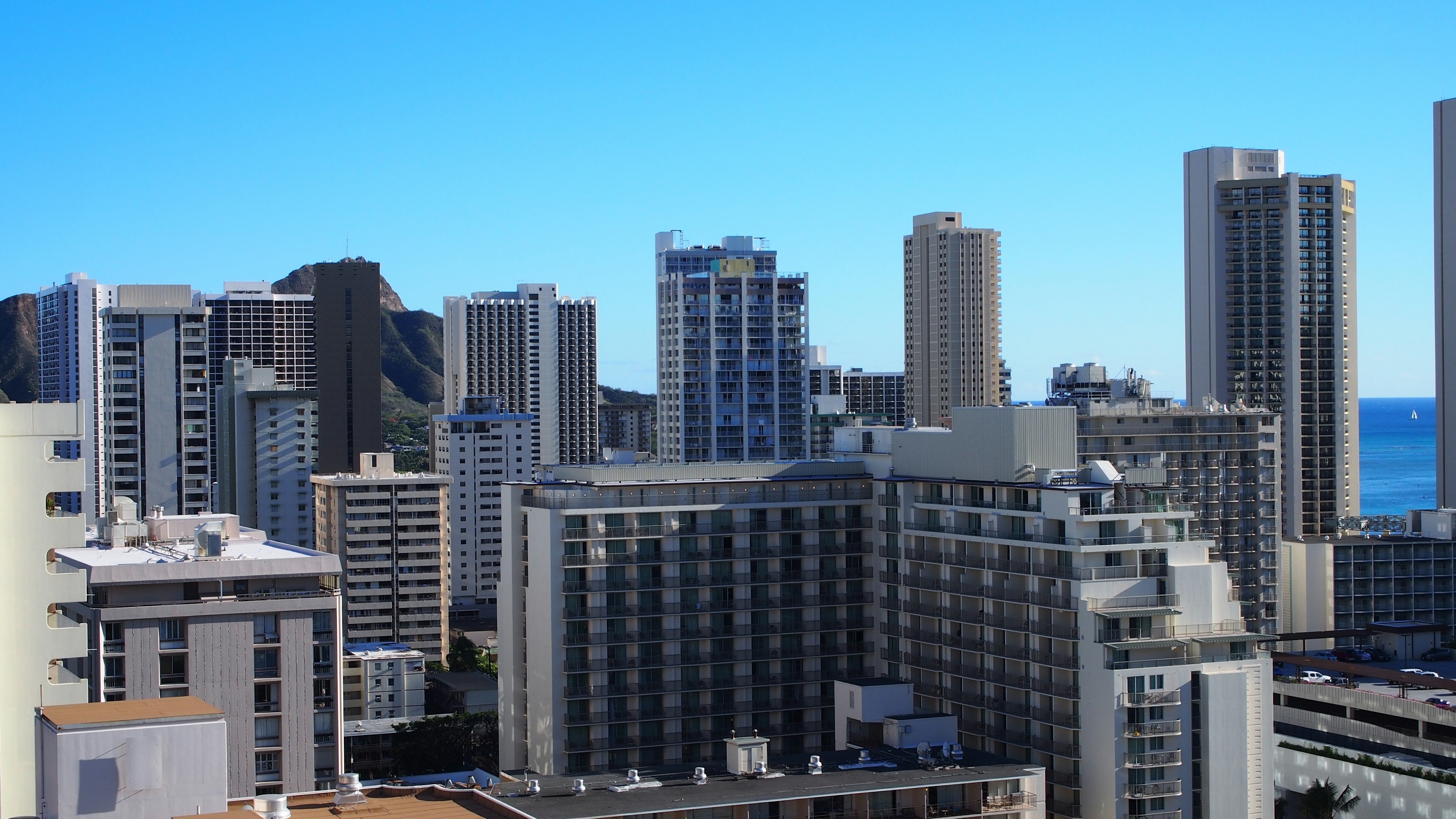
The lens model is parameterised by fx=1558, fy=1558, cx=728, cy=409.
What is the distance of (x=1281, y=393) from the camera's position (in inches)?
5044

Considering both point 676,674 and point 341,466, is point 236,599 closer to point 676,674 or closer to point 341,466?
point 676,674

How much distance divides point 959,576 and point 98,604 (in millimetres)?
28610

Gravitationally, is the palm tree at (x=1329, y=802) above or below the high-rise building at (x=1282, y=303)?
below

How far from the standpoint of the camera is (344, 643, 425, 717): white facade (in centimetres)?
10269

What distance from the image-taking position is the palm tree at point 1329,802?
58.3 m

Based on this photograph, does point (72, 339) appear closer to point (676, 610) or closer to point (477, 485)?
point (477, 485)

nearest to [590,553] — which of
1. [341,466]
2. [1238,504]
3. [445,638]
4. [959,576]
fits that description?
[959,576]

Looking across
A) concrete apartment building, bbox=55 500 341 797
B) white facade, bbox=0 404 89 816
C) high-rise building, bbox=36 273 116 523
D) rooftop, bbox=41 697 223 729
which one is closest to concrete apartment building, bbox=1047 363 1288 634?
concrete apartment building, bbox=55 500 341 797

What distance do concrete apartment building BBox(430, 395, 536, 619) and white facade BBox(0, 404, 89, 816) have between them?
132289mm

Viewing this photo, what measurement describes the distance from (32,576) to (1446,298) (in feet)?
438

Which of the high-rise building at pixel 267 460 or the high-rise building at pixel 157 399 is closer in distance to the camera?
the high-rise building at pixel 157 399

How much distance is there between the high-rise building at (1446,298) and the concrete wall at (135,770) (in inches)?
4922

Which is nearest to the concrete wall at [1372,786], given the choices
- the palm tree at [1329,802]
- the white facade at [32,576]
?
the palm tree at [1329,802]

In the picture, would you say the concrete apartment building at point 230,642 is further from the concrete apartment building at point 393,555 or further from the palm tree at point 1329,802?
the concrete apartment building at point 393,555
